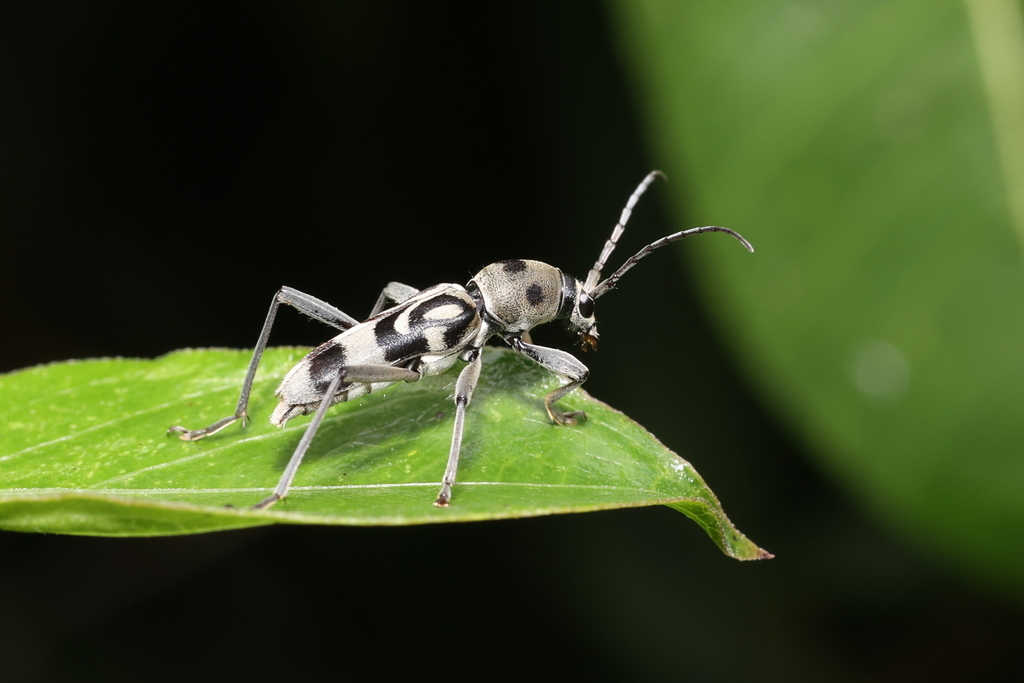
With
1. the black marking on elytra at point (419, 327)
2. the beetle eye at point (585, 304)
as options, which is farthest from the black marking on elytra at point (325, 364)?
the beetle eye at point (585, 304)

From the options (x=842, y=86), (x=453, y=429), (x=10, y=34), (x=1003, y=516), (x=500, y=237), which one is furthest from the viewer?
(x=500, y=237)

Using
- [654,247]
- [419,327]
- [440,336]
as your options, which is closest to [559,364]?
[440,336]

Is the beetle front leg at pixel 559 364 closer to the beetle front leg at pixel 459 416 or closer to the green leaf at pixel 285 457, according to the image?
the green leaf at pixel 285 457

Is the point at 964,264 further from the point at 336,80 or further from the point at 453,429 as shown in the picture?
the point at 336,80

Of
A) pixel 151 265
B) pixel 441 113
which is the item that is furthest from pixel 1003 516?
pixel 151 265

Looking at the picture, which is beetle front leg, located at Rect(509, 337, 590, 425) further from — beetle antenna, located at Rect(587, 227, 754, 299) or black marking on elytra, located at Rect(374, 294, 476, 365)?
beetle antenna, located at Rect(587, 227, 754, 299)

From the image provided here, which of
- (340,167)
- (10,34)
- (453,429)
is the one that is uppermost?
(10,34)

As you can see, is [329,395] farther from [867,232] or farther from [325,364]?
[867,232]
